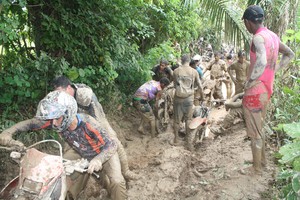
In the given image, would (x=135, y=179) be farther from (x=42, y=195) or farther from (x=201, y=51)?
(x=201, y=51)

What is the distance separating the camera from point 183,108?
23.3ft

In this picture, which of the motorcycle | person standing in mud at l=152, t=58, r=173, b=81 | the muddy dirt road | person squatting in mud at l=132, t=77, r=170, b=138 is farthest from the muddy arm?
person standing in mud at l=152, t=58, r=173, b=81

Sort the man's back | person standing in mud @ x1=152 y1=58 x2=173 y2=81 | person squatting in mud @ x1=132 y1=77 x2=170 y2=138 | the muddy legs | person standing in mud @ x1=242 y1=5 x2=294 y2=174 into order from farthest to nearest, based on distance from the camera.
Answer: person standing in mud @ x1=152 y1=58 x2=173 y2=81, person squatting in mud @ x1=132 y1=77 x2=170 y2=138, the man's back, the muddy legs, person standing in mud @ x1=242 y1=5 x2=294 y2=174

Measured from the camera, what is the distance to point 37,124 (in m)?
3.34

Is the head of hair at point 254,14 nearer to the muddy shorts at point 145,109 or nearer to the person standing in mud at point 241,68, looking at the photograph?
the muddy shorts at point 145,109

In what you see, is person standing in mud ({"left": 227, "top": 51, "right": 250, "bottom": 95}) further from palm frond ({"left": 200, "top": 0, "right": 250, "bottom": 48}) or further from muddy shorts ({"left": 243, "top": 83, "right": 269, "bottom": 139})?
muddy shorts ({"left": 243, "top": 83, "right": 269, "bottom": 139})

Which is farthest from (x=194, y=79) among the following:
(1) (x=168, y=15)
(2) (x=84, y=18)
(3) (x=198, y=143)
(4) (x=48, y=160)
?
(4) (x=48, y=160)

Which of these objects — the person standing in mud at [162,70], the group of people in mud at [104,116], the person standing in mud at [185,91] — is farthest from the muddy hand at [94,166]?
the person standing in mud at [162,70]

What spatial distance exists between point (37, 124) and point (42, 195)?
1.01m

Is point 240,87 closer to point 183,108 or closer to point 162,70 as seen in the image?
point 162,70

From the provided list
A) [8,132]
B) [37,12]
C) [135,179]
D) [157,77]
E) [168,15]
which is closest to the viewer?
[8,132]

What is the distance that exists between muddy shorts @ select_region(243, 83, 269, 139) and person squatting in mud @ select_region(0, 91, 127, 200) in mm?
1827

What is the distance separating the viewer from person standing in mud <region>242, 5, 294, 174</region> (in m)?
4.02

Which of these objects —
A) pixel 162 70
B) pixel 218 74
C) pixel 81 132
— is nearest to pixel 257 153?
pixel 81 132
